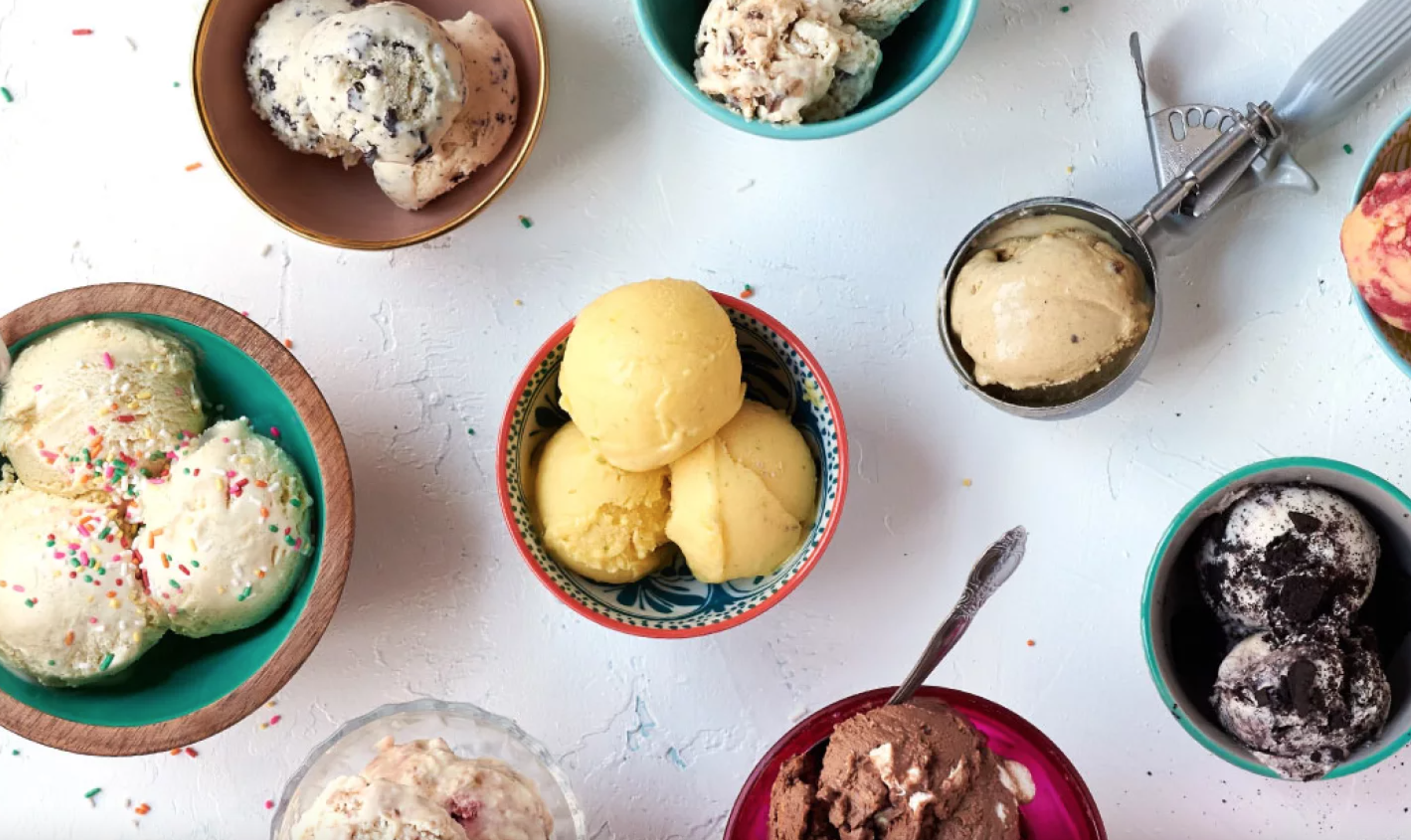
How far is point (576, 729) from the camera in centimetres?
149

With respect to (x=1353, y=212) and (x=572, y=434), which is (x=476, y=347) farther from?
(x=1353, y=212)

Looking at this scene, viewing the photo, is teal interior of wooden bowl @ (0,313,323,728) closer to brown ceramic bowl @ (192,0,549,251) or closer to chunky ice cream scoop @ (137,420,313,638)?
chunky ice cream scoop @ (137,420,313,638)

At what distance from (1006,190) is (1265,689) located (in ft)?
2.20

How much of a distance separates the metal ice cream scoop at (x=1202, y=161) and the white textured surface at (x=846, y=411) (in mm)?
64

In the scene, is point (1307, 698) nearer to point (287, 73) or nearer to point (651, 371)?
point (651, 371)

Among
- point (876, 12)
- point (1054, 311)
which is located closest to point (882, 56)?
point (876, 12)

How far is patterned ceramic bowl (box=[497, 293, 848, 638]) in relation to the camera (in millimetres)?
→ 1340

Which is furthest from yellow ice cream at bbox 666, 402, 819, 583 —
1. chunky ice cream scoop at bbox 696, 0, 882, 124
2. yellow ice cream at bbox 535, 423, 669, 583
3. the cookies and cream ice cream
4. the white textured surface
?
chunky ice cream scoop at bbox 696, 0, 882, 124

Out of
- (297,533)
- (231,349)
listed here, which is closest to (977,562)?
(297,533)

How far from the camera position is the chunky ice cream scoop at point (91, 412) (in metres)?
1.33

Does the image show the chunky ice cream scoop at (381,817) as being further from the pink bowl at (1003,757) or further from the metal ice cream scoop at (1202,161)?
the metal ice cream scoop at (1202,161)

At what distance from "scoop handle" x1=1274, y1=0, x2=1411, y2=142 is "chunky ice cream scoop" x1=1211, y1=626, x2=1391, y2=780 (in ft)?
2.05

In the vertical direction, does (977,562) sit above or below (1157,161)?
below

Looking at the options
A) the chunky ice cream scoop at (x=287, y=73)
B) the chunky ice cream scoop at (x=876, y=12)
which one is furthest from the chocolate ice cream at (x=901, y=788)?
the chunky ice cream scoop at (x=287, y=73)
